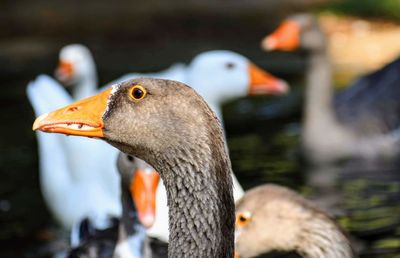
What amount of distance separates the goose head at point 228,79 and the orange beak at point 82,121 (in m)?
Result: 5.59

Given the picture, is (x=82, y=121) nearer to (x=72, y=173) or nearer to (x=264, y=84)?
(x=72, y=173)

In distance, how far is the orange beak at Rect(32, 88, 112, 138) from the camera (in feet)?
13.8

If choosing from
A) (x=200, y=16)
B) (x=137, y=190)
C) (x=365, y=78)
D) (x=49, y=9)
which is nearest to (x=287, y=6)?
(x=200, y=16)

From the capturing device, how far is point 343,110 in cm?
1147

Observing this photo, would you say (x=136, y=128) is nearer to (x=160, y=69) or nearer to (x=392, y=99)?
(x=392, y=99)

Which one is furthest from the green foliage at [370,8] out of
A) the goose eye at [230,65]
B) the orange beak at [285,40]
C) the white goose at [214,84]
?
the goose eye at [230,65]

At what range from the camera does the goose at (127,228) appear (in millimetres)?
6605

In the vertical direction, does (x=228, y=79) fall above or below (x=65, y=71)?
below

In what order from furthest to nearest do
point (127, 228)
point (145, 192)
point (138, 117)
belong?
point (127, 228) < point (145, 192) < point (138, 117)

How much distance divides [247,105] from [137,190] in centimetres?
742

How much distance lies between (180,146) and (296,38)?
782cm

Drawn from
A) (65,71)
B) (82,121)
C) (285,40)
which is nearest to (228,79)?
(285,40)

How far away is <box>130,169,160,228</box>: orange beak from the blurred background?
196cm

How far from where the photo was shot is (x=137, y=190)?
22.1ft
